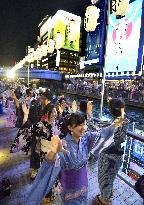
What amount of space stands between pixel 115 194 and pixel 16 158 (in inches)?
128

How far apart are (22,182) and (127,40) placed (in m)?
33.8

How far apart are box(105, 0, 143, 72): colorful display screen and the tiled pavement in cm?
2913

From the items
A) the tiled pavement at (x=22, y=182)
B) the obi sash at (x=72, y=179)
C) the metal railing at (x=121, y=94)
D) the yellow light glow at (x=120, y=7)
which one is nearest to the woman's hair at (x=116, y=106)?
the obi sash at (x=72, y=179)

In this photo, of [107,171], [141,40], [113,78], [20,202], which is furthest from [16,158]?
[113,78]

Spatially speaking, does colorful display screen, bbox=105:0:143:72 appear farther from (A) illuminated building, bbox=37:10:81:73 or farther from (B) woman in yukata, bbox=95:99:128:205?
(A) illuminated building, bbox=37:10:81:73

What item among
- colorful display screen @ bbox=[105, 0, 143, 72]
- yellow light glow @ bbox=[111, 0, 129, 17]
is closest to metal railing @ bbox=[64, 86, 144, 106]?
colorful display screen @ bbox=[105, 0, 143, 72]

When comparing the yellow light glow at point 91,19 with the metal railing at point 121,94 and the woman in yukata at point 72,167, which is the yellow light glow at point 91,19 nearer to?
the woman in yukata at point 72,167

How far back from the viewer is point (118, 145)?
3.95 meters

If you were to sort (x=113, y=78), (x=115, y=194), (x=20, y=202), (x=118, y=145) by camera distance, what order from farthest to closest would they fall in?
1. (x=113, y=78)
2. (x=115, y=194)
3. (x=20, y=202)
4. (x=118, y=145)

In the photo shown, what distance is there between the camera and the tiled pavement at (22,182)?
4.52 m

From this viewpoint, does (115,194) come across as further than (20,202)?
Yes

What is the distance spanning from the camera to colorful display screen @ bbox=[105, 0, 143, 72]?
113 feet

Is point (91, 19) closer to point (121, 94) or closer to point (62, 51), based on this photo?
point (121, 94)

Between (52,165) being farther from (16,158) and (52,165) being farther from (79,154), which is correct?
(16,158)
